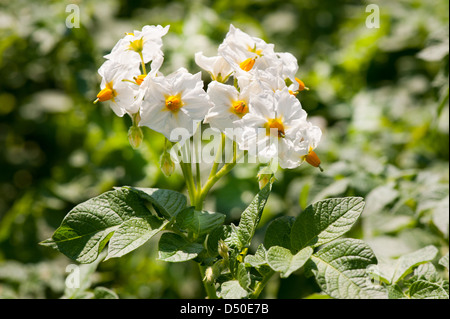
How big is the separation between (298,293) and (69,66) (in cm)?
134

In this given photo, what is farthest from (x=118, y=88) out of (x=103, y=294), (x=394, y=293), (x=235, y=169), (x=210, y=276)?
(x=235, y=169)

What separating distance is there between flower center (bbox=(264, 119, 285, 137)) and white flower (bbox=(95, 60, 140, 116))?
0.82 ft

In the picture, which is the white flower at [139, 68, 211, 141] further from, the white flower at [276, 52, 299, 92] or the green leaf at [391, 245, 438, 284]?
the green leaf at [391, 245, 438, 284]

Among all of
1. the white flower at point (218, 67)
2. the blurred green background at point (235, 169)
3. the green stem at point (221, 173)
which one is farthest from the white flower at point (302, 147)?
the blurred green background at point (235, 169)

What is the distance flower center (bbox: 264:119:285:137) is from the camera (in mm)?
875

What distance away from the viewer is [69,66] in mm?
2100

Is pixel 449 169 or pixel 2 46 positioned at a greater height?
pixel 2 46

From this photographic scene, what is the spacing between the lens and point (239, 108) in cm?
90

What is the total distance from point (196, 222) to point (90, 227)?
194 mm

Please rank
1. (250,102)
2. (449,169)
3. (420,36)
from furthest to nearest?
1. (420,36)
2. (449,169)
3. (250,102)

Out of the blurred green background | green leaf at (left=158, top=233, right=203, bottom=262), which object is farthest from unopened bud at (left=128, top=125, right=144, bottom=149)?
the blurred green background

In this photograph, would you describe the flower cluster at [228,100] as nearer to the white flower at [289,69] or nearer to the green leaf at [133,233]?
the white flower at [289,69]

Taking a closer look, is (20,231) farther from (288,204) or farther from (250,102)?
(250,102)
